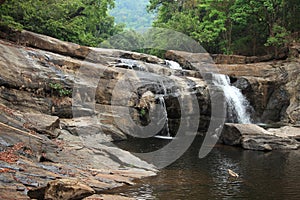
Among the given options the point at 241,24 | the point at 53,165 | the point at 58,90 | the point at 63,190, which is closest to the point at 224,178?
the point at 53,165

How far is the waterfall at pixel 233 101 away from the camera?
72.8 feet

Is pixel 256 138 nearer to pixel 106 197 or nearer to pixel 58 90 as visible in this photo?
pixel 58 90

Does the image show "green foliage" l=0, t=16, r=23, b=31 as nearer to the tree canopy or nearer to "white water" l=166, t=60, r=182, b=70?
"white water" l=166, t=60, r=182, b=70

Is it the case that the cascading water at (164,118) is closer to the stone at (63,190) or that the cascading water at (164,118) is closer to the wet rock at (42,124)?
the wet rock at (42,124)

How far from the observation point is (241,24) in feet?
107

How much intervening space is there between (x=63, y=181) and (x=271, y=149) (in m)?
11.1

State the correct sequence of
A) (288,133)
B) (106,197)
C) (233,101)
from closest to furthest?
(106,197), (288,133), (233,101)

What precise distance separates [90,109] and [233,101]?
33.1 feet

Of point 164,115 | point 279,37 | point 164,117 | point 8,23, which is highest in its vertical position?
point 279,37

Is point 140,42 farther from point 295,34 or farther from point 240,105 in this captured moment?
point 240,105

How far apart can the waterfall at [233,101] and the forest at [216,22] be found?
260 inches

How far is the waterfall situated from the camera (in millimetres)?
22203

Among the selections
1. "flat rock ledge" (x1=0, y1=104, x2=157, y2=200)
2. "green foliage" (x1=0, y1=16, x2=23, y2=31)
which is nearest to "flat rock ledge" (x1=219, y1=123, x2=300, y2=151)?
"flat rock ledge" (x1=0, y1=104, x2=157, y2=200)

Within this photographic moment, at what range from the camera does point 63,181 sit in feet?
24.4
